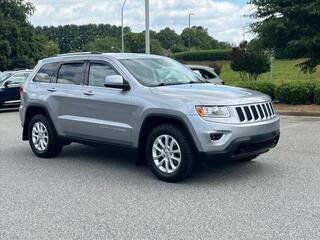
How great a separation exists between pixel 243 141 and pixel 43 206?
253 centimetres

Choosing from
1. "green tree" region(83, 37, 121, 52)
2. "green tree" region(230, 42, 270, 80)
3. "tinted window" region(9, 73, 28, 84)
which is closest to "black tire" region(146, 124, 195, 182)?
"tinted window" region(9, 73, 28, 84)

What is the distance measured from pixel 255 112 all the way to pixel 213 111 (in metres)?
0.68

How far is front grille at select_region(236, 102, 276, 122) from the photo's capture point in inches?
251

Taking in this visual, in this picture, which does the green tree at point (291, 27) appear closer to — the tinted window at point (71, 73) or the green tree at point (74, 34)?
the tinted window at point (71, 73)

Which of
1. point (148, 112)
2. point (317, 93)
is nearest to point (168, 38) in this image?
point (317, 93)

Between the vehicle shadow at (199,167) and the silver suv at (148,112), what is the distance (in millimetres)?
285

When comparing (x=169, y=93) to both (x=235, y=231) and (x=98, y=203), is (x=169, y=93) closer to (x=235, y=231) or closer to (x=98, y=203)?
(x=98, y=203)

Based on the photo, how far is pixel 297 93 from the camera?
1598 cm

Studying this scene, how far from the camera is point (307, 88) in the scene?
15.8 meters

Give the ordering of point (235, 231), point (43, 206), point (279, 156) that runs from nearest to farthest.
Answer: point (235, 231) → point (43, 206) → point (279, 156)

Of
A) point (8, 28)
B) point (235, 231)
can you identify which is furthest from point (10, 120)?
point (8, 28)

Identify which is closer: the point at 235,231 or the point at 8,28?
the point at 235,231

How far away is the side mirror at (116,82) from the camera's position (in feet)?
22.6

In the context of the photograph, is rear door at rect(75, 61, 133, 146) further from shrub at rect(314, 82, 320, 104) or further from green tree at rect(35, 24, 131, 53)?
green tree at rect(35, 24, 131, 53)
